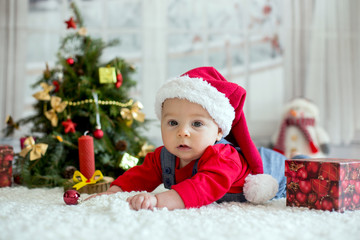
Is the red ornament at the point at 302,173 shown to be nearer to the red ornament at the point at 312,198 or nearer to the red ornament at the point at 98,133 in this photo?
the red ornament at the point at 312,198

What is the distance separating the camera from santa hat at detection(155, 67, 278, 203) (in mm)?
1062

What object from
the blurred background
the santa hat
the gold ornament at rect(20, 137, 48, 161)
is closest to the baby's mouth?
the santa hat

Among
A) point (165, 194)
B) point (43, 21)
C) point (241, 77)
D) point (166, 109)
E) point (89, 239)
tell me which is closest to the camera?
point (89, 239)

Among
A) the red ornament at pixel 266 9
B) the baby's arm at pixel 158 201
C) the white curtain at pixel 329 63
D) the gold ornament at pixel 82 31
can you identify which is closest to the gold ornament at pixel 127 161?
the baby's arm at pixel 158 201

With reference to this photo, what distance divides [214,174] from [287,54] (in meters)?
1.79

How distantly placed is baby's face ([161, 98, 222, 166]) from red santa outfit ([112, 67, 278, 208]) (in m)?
0.02

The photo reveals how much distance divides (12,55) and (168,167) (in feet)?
5.07

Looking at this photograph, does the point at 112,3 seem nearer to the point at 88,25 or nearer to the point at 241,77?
the point at 88,25

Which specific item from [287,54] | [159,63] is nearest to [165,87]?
[159,63]

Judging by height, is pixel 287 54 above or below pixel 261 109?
above

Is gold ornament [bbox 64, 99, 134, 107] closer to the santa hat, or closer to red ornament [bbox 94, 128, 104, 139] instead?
red ornament [bbox 94, 128, 104, 139]

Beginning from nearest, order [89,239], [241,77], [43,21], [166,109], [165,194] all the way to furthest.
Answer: [89,239] < [165,194] < [166,109] < [43,21] < [241,77]

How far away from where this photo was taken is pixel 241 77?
100 inches

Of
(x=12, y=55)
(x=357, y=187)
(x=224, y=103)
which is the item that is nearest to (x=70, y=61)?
(x=12, y=55)
